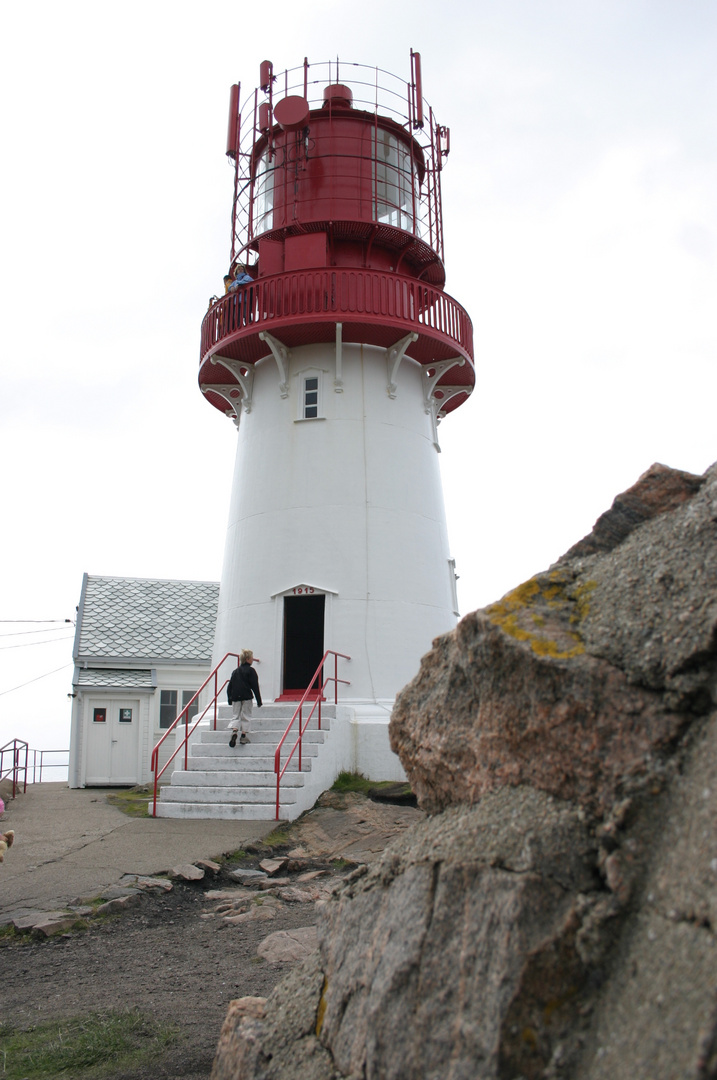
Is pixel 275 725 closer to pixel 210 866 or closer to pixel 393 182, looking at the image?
pixel 210 866

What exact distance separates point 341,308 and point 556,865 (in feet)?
43.5

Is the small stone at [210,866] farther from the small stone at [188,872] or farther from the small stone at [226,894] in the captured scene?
the small stone at [226,894]

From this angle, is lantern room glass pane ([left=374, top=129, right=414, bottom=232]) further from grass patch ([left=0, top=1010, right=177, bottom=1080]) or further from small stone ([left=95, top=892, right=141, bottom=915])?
grass patch ([left=0, top=1010, right=177, bottom=1080])

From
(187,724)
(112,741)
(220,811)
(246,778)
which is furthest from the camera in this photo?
(112,741)

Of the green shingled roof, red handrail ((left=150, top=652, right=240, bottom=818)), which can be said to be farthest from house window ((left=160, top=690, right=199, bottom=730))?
red handrail ((left=150, top=652, right=240, bottom=818))

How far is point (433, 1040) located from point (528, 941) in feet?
1.35

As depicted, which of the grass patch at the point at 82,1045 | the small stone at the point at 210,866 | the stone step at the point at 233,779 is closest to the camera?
the grass patch at the point at 82,1045

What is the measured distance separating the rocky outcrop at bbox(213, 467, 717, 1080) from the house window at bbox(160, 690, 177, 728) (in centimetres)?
1750

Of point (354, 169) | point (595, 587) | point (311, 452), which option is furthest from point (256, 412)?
point (595, 587)

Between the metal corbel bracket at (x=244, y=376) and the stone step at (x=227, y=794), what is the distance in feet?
25.9

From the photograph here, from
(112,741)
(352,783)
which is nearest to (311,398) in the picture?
(352,783)

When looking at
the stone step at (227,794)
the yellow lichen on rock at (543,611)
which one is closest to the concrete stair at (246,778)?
the stone step at (227,794)

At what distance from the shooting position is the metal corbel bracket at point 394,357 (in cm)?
1524

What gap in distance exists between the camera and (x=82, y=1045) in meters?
4.11
